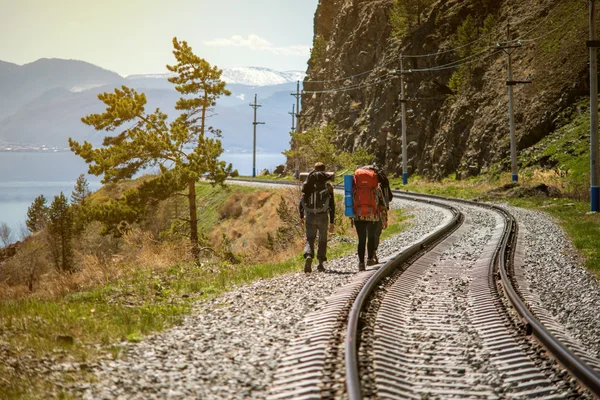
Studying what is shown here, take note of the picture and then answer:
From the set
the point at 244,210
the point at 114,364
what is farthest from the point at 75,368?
the point at 244,210

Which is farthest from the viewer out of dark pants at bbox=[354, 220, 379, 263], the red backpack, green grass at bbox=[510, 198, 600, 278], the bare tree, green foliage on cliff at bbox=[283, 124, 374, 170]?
the bare tree

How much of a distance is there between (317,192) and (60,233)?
51503 mm

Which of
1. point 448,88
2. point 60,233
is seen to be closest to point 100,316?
point 448,88

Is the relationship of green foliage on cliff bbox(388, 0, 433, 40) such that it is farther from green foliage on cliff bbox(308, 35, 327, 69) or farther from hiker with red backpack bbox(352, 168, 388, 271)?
hiker with red backpack bbox(352, 168, 388, 271)

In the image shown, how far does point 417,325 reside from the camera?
267 inches

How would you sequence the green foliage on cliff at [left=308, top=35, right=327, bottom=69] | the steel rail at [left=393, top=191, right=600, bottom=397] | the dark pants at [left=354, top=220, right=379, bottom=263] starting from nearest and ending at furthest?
the steel rail at [left=393, top=191, right=600, bottom=397], the dark pants at [left=354, top=220, right=379, bottom=263], the green foliage on cliff at [left=308, top=35, right=327, bottom=69]

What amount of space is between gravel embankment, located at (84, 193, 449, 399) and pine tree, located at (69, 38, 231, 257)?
2173cm

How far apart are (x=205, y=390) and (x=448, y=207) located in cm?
2233

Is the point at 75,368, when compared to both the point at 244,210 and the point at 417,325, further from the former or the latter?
the point at 244,210

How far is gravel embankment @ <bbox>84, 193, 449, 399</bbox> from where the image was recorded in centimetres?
473

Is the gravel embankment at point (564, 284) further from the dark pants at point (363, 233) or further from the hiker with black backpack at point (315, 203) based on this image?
the hiker with black backpack at point (315, 203)

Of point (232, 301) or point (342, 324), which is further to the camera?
point (232, 301)

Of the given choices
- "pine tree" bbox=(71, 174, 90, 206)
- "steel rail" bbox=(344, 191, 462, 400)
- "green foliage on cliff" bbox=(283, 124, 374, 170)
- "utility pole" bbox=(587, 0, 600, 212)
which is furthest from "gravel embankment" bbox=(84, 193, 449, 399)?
"pine tree" bbox=(71, 174, 90, 206)

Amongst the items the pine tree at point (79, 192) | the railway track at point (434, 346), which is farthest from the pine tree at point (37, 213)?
the railway track at point (434, 346)
